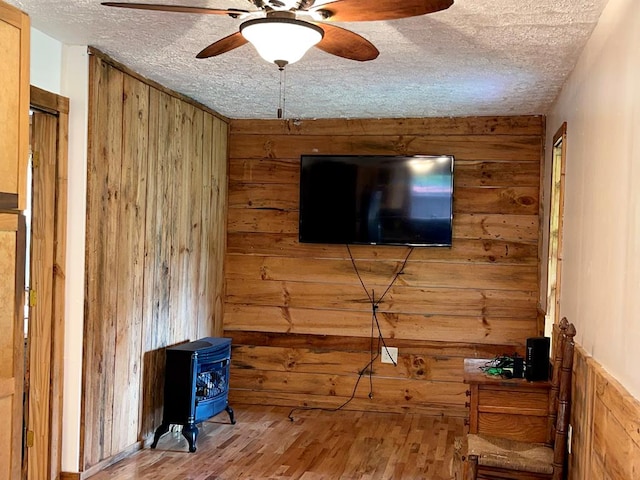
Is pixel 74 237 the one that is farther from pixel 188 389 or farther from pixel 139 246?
pixel 188 389

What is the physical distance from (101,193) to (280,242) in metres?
2.11

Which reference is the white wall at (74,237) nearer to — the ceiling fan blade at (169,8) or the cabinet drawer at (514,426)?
the ceiling fan blade at (169,8)

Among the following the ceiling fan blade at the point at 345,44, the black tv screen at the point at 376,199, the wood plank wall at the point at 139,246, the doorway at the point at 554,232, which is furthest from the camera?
the black tv screen at the point at 376,199

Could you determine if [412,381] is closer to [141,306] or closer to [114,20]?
[141,306]

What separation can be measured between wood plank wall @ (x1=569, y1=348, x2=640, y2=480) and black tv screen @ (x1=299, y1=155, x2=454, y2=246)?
2.42m

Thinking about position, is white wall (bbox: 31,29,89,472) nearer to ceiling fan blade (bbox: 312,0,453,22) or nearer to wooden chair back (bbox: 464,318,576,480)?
ceiling fan blade (bbox: 312,0,453,22)

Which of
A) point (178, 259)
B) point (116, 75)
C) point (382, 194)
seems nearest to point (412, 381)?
point (382, 194)

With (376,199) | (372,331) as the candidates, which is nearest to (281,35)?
(376,199)

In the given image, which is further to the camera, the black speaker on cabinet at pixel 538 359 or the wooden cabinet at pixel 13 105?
the black speaker on cabinet at pixel 538 359

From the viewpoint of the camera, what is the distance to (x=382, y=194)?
5590 mm

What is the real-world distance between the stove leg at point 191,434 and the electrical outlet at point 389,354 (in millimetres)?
1708

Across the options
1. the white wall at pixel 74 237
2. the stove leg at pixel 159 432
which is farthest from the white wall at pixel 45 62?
the stove leg at pixel 159 432

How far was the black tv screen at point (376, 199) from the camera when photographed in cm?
550

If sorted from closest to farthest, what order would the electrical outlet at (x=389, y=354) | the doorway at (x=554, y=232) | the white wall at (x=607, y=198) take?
the white wall at (x=607, y=198)
the doorway at (x=554, y=232)
the electrical outlet at (x=389, y=354)
